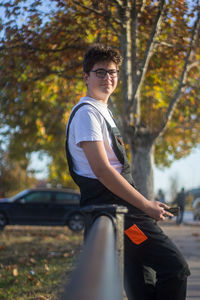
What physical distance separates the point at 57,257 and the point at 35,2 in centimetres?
446

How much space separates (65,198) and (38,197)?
1033 millimetres

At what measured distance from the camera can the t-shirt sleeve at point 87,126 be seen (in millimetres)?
Answer: 1949

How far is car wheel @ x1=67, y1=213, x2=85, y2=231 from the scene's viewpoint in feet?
44.9

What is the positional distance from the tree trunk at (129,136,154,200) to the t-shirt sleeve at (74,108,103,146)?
13.9 ft

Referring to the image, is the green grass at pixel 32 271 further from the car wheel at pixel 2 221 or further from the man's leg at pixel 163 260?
the car wheel at pixel 2 221

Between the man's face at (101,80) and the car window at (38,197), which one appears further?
the car window at (38,197)

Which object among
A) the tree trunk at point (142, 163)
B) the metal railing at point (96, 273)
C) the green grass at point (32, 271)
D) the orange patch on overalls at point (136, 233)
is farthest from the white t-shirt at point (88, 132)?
the tree trunk at point (142, 163)

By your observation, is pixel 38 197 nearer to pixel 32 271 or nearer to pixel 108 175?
pixel 32 271

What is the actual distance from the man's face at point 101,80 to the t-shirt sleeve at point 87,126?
21cm

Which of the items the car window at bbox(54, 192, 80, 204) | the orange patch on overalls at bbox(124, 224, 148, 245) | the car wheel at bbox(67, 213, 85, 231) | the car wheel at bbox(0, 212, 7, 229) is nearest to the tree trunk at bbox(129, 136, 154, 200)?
the orange patch on overalls at bbox(124, 224, 148, 245)

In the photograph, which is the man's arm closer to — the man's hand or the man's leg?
the man's hand

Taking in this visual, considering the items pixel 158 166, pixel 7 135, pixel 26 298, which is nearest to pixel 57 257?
pixel 26 298

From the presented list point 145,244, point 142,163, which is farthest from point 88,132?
point 142,163

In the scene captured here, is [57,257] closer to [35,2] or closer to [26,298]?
[26,298]
